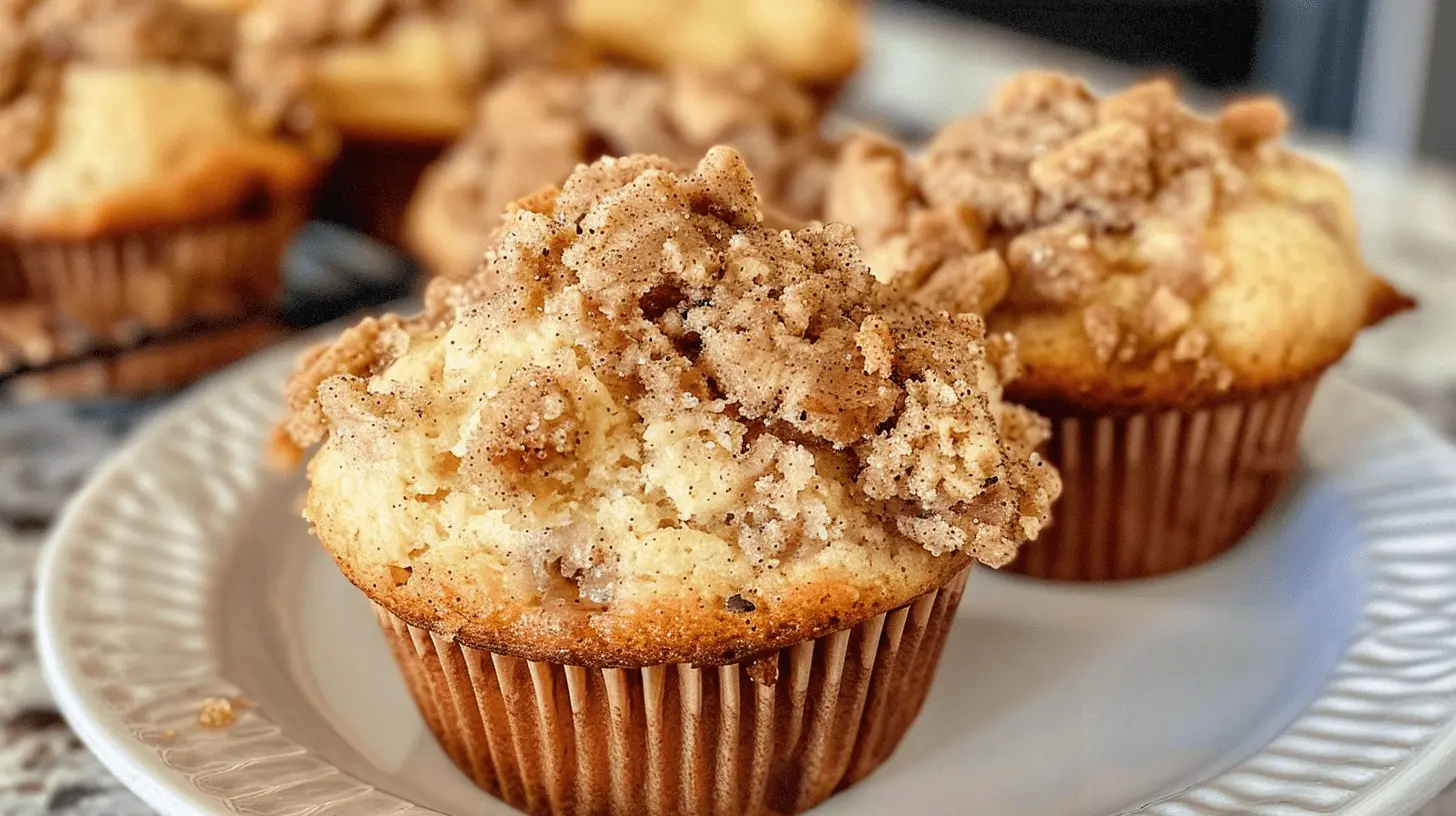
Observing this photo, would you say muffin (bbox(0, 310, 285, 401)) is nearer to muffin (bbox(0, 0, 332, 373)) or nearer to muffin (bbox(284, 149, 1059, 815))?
muffin (bbox(0, 0, 332, 373))

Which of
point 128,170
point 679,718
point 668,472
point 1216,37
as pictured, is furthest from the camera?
point 1216,37

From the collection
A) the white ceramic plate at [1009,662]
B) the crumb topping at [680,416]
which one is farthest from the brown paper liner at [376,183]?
the crumb topping at [680,416]

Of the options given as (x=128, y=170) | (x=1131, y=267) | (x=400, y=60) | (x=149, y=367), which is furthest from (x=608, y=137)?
(x=1131, y=267)

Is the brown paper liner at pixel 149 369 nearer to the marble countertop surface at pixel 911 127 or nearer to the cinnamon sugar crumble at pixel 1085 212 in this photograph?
the marble countertop surface at pixel 911 127

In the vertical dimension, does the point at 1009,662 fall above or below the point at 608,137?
below

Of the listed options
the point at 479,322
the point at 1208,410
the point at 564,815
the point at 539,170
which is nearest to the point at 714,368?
the point at 479,322

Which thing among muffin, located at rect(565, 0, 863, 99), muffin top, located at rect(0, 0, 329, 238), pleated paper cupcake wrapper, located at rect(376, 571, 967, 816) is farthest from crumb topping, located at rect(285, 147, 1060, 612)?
muffin, located at rect(565, 0, 863, 99)

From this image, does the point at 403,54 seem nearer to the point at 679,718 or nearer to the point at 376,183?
the point at 376,183
